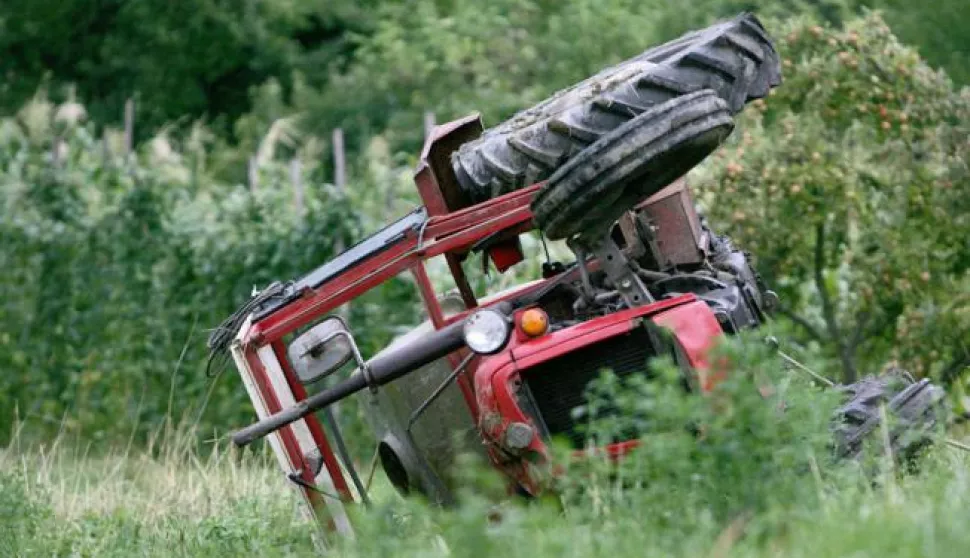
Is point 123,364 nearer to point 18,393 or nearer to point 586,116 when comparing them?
point 18,393

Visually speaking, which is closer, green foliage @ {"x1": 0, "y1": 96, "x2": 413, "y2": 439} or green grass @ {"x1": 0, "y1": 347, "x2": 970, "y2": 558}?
green grass @ {"x1": 0, "y1": 347, "x2": 970, "y2": 558}

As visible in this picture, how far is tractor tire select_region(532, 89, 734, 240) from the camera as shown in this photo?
8.06 meters

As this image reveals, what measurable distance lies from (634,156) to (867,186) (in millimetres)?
5799

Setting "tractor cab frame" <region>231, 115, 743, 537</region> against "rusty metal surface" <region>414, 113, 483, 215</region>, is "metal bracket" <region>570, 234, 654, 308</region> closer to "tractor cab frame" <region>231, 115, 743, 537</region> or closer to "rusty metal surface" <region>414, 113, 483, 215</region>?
"tractor cab frame" <region>231, 115, 743, 537</region>

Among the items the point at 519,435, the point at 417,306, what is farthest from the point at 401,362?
the point at 417,306

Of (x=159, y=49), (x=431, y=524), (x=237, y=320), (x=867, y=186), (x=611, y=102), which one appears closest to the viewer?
(x=431, y=524)

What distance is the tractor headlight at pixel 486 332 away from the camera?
828 centimetres

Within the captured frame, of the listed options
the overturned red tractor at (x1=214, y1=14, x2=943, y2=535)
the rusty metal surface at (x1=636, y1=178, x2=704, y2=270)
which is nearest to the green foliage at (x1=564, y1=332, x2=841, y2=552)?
the overturned red tractor at (x1=214, y1=14, x2=943, y2=535)

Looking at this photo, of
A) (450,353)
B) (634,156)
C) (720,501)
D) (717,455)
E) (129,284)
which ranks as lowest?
(720,501)

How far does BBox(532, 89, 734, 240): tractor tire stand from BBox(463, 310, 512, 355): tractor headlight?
456 mm

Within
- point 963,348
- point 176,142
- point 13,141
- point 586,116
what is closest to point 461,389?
point 586,116

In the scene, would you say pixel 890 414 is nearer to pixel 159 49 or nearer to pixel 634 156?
pixel 634 156

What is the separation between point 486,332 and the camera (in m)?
8.31

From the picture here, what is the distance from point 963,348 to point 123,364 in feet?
23.9
